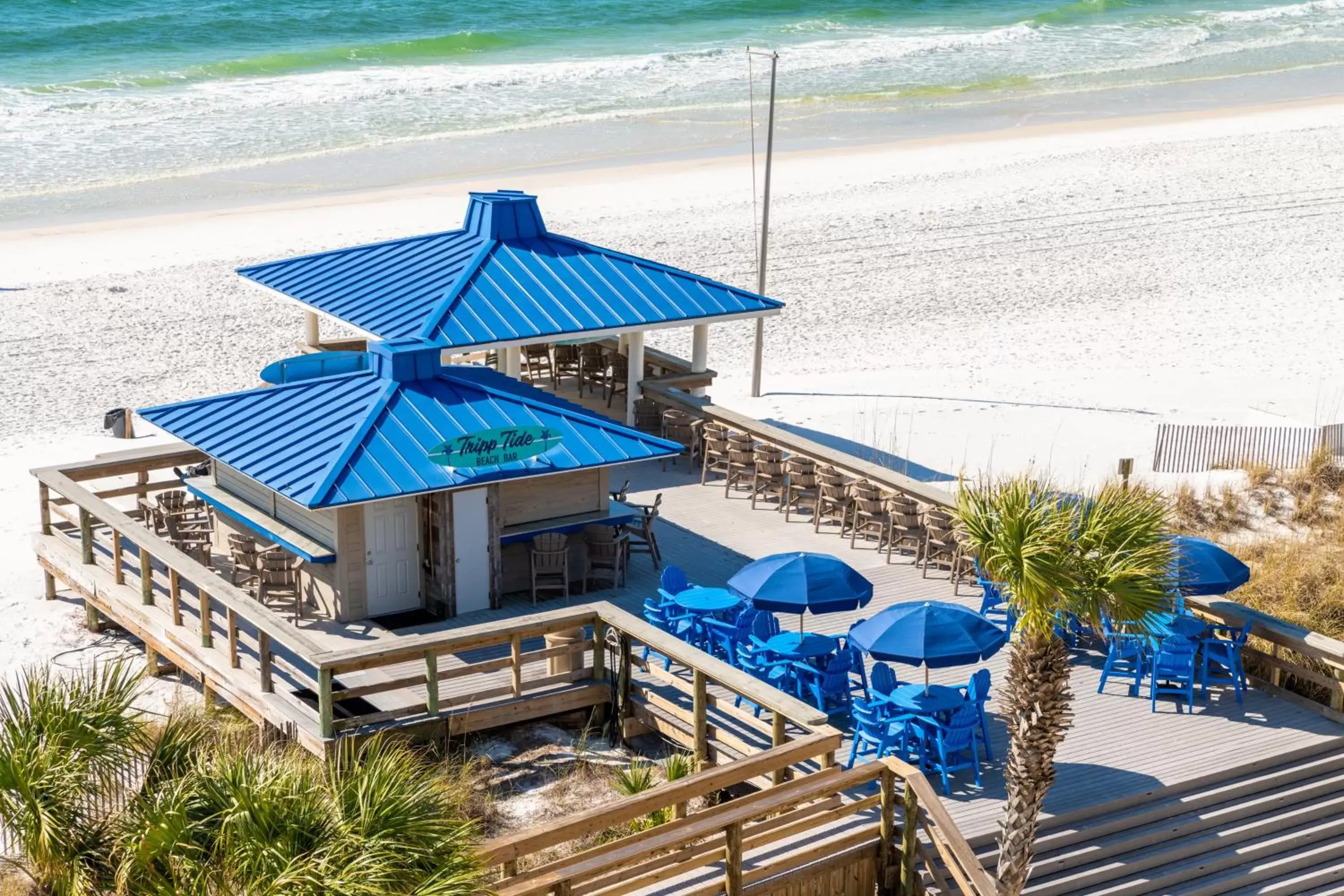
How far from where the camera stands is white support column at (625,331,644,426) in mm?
21438

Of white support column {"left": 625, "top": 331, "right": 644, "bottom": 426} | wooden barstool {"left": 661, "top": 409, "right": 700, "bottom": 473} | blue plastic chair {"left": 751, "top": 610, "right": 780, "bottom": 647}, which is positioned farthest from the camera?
white support column {"left": 625, "top": 331, "right": 644, "bottom": 426}

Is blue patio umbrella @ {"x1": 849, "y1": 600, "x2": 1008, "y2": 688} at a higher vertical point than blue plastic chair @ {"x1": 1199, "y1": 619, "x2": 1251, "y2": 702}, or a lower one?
higher

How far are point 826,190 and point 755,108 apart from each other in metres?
16.6

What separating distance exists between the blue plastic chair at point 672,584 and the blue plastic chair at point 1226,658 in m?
4.63

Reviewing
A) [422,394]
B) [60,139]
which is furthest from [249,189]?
[422,394]

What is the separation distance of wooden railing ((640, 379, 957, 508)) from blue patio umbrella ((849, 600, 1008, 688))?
4.36 m

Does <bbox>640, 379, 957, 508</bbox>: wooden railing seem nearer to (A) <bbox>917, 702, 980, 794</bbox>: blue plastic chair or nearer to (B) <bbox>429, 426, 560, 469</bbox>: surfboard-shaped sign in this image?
(B) <bbox>429, 426, 560, 469</bbox>: surfboard-shaped sign

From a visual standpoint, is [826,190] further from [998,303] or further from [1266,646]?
[1266,646]

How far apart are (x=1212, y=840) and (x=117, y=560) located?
1043cm

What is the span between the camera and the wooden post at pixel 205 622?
1537 centimetres

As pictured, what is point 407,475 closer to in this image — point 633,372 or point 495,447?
point 495,447

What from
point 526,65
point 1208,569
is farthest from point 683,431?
point 526,65

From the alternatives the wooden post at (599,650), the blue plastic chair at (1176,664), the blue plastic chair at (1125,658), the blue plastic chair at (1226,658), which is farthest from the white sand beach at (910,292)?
the blue plastic chair at (1176,664)

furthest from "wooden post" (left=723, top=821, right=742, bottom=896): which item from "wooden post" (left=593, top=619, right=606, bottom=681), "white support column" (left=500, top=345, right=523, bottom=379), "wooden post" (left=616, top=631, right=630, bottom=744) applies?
"white support column" (left=500, top=345, right=523, bottom=379)
